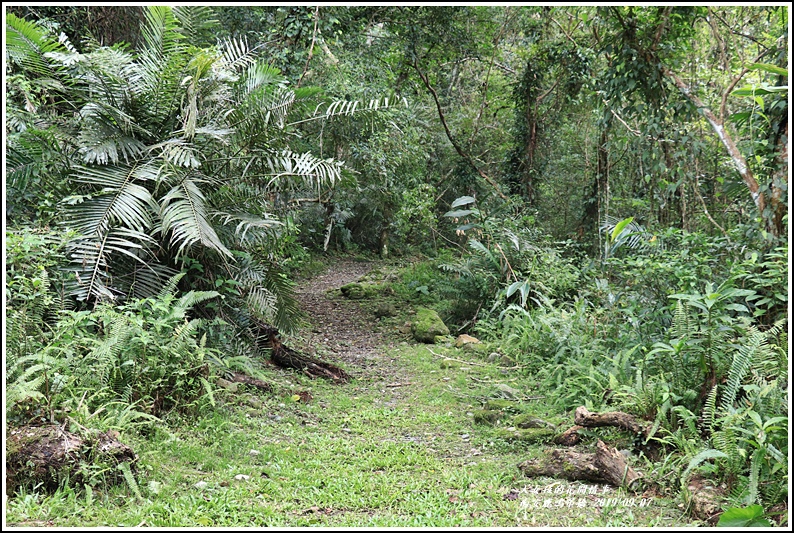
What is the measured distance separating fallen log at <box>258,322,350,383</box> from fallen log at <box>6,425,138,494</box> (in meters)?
2.97

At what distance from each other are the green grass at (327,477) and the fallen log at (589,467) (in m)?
0.08

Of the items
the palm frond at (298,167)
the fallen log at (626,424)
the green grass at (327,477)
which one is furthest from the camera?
the palm frond at (298,167)

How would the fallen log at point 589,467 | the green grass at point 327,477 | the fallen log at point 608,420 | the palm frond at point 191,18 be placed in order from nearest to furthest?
the green grass at point 327,477, the fallen log at point 589,467, the fallen log at point 608,420, the palm frond at point 191,18

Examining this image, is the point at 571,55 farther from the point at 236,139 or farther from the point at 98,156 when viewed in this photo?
the point at 98,156

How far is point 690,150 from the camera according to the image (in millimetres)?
6742

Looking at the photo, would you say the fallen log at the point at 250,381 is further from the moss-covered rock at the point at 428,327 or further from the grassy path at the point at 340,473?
the moss-covered rock at the point at 428,327

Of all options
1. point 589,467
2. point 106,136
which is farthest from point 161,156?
point 589,467

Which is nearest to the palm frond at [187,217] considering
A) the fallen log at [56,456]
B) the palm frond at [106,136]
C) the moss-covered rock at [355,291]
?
the palm frond at [106,136]

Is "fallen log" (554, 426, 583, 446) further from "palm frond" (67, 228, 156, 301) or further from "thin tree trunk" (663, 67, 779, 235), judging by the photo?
"palm frond" (67, 228, 156, 301)

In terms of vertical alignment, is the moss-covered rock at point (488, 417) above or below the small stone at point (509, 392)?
below

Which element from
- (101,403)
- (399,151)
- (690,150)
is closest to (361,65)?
(399,151)

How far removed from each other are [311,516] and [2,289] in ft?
6.88

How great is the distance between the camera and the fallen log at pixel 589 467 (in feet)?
11.4

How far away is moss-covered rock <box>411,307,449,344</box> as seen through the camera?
8141 millimetres
